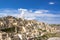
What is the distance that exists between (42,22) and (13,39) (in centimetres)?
7148

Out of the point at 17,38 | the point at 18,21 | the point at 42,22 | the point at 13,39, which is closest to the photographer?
the point at 13,39

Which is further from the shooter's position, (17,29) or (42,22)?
(42,22)

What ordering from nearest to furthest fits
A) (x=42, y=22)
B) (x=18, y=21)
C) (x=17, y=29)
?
(x=17, y=29) → (x=18, y=21) → (x=42, y=22)

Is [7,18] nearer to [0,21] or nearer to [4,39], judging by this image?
[0,21]

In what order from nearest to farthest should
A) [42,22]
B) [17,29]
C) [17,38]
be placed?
[17,38], [17,29], [42,22]

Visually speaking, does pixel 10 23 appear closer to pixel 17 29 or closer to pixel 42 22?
pixel 17 29

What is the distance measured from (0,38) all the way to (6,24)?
42.6 m

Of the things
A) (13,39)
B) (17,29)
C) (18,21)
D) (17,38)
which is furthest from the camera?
(18,21)

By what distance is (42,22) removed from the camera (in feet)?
367

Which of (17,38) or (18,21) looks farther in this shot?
(18,21)

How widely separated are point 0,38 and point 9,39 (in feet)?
7.06

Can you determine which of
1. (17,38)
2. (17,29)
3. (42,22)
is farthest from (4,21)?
(17,38)

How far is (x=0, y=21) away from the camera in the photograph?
86438 mm

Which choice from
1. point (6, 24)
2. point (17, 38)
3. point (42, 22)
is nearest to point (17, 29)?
point (6, 24)
